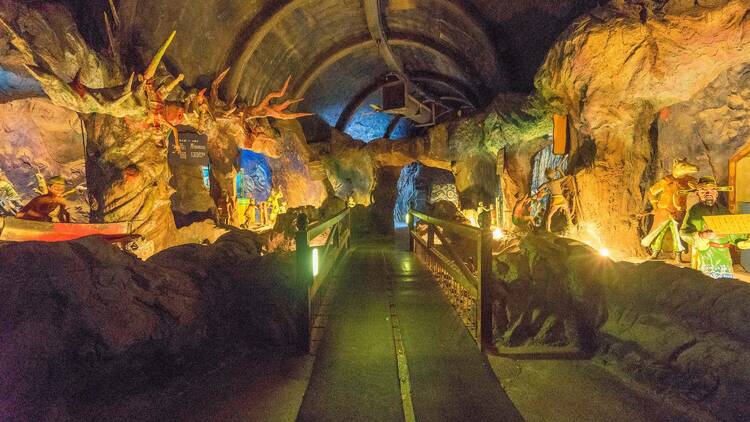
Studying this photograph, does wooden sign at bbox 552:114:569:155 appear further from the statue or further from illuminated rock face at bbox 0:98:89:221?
illuminated rock face at bbox 0:98:89:221

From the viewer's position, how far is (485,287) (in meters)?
3.59

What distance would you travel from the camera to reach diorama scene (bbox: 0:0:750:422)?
2621 millimetres

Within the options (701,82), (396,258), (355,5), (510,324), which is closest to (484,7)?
(355,5)

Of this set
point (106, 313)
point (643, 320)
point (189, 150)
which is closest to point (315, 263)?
point (106, 313)

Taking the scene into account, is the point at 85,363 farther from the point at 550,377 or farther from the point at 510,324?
the point at 510,324

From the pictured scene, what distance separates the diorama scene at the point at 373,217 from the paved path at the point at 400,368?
27mm

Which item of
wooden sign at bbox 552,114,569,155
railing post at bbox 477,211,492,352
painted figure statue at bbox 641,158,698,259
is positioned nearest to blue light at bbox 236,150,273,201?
wooden sign at bbox 552,114,569,155

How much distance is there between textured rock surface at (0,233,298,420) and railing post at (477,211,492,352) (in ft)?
6.00

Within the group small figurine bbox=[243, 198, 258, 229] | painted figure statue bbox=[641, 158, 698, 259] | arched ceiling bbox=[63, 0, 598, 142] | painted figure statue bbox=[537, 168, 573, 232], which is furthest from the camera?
small figurine bbox=[243, 198, 258, 229]

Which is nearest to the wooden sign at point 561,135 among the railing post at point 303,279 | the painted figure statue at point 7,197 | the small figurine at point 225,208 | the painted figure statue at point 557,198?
the painted figure statue at point 557,198

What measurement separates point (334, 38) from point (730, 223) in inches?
504

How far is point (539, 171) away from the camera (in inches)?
570

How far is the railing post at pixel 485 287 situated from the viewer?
11.7 ft

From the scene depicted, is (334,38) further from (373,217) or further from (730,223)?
(730,223)
